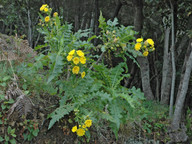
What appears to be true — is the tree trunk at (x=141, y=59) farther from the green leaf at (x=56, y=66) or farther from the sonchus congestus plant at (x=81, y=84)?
the green leaf at (x=56, y=66)

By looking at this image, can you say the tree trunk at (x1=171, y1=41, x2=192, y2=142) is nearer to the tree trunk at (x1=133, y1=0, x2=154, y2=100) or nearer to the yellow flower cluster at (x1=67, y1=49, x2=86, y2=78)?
the tree trunk at (x1=133, y1=0, x2=154, y2=100)

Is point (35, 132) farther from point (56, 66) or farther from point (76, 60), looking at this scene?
point (76, 60)

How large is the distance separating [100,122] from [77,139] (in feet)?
1.44

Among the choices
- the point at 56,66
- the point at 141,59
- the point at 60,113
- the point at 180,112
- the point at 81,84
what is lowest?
the point at 180,112

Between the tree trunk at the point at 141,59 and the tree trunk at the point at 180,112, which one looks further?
the tree trunk at the point at 141,59

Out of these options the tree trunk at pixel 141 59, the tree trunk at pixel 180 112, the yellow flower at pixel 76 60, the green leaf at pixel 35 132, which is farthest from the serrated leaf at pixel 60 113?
the tree trunk at pixel 141 59

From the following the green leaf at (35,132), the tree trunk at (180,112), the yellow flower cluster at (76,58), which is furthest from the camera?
the tree trunk at (180,112)

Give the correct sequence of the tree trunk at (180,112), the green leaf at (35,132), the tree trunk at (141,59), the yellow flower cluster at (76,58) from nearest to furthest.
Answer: the yellow flower cluster at (76,58), the green leaf at (35,132), the tree trunk at (180,112), the tree trunk at (141,59)

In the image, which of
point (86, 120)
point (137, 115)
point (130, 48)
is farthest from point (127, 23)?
point (86, 120)

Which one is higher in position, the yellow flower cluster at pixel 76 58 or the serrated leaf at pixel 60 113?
the yellow flower cluster at pixel 76 58

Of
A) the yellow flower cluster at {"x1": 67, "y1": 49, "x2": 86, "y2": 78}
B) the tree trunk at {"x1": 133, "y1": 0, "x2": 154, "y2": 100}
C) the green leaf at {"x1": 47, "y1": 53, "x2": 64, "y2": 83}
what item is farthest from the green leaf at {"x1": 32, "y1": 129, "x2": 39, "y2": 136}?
the tree trunk at {"x1": 133, "y1": 0, "x2": 154, "y2": 100}

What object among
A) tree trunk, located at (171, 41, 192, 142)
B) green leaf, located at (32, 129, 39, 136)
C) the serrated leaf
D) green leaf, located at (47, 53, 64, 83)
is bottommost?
tree trunk, located at (171, 41, 192, 142)

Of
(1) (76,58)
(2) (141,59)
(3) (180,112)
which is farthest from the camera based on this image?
(2) (141,59)

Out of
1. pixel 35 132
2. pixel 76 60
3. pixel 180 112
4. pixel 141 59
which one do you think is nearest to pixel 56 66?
pixel 76 60
